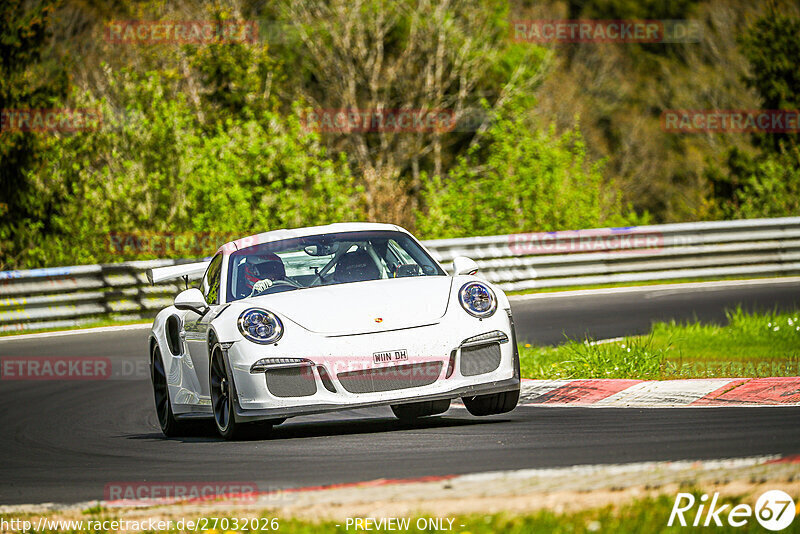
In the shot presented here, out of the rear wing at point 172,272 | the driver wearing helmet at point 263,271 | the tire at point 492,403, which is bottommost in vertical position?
the tire at point 492,403

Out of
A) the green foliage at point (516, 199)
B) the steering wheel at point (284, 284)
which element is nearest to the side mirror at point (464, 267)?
the steering wheel at point (284, 284)

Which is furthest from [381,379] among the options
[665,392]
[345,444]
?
[665,392]

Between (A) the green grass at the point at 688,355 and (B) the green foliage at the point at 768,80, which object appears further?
(B) the green foliage at the point at 768,80

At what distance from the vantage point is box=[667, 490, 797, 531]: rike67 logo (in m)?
4.71

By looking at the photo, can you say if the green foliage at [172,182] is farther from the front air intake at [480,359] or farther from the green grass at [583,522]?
the green grass at [583,522]

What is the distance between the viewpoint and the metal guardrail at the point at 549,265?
1822cm

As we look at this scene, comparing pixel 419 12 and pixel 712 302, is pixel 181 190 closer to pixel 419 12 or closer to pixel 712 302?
pixel 712 302

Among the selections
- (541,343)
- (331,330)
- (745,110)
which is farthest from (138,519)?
(745,110)

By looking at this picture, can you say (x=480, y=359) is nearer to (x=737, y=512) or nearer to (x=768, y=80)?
(x=737, y=512)

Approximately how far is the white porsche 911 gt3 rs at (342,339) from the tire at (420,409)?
0.03 meters

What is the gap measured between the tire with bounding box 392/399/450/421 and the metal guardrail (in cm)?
983

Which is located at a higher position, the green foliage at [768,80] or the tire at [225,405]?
the tire at [225,405]

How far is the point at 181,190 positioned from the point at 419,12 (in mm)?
18873

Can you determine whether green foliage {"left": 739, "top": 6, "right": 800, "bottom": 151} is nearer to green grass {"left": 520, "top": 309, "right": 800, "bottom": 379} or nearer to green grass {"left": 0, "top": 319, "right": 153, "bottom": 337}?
green grass {"left": 0, "top": 319, "right": 153, "bottom": 337}
